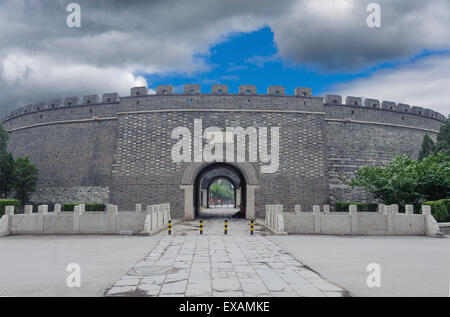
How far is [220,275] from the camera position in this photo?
179 inches

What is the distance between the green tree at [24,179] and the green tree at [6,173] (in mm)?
191

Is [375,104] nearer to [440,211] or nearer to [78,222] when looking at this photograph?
[440,211]

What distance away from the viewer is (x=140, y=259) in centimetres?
577

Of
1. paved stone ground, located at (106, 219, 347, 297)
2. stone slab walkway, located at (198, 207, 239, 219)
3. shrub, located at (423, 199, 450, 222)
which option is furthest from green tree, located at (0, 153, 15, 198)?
shrub, located at (423, 199, 450, 222)

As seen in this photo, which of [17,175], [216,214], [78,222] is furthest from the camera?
[216,214]

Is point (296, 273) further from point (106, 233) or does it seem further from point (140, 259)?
point (106, 233)

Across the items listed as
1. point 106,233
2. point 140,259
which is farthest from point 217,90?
point 140,259

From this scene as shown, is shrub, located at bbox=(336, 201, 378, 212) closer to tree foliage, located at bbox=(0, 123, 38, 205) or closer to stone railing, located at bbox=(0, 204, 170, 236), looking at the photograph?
stone railing, located at bbox=(0, 204, 170, 236)

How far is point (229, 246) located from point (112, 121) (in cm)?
1215

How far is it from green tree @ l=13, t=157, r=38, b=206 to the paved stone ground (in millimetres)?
13163

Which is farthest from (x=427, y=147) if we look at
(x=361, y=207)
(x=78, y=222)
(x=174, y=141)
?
(x=78, y=222)

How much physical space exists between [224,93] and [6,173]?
39.7ft

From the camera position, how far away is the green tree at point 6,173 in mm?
16172

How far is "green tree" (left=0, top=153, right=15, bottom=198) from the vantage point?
1617 centimetres
